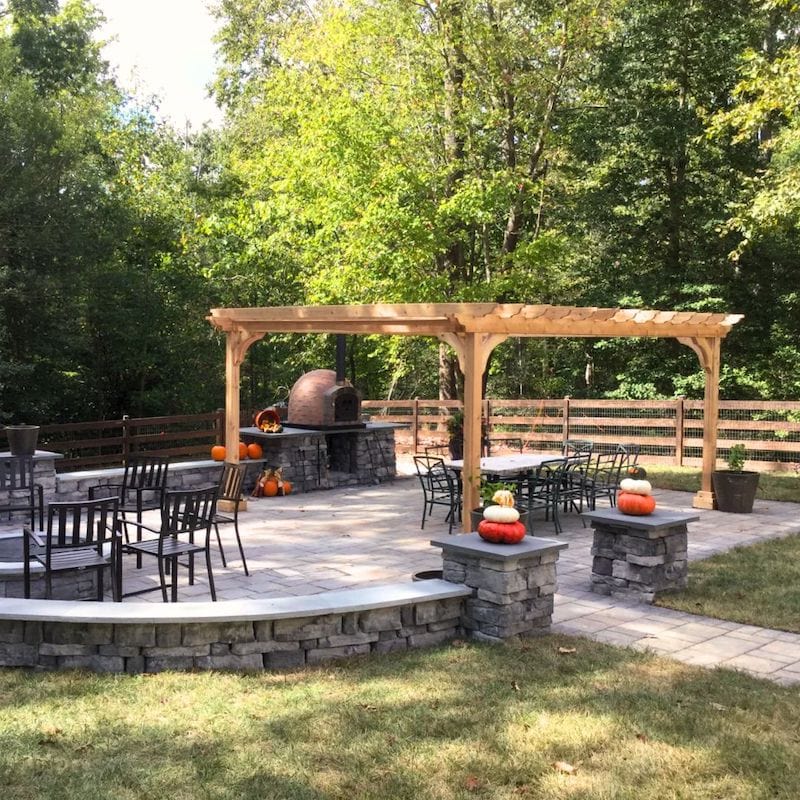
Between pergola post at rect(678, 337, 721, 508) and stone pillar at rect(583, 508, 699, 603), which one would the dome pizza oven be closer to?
pergola post at rect(678, 337, 721, 508)

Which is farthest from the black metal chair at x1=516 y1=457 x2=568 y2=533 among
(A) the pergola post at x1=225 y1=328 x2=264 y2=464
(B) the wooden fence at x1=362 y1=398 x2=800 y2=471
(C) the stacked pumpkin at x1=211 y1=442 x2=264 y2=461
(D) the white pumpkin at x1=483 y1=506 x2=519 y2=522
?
(B) the wooden fence at x1=362 y1=398 x2=800 y2=471

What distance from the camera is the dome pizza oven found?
12.5m

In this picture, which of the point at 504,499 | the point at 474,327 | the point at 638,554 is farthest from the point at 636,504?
the point at 474,327

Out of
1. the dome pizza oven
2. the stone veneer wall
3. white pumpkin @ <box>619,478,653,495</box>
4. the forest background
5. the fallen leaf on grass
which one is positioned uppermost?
the forest background

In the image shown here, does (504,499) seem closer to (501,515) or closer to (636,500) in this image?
(501,515)

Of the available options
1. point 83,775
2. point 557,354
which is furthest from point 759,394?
point 83,775

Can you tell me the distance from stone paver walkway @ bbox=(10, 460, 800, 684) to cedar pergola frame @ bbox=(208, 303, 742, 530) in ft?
3.16

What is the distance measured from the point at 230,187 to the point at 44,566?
16829 millimetres

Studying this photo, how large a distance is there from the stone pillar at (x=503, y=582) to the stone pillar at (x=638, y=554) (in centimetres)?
113

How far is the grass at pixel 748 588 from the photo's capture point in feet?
20.1

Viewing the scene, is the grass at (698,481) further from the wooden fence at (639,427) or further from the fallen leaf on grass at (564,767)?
the fallen leaf on grass at (564,767)

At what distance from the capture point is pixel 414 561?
7.77 metres

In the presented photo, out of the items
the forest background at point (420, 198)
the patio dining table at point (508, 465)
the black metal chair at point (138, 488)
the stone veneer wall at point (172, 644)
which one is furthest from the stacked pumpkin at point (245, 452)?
the stone veneer wall at point (172, 644)

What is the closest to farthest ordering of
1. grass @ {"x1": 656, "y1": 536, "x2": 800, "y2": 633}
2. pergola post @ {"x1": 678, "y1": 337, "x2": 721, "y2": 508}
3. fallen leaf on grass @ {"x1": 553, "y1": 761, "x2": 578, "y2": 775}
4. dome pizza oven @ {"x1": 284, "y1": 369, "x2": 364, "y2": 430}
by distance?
1. fallen leaf on grass @ {"x1": 553, "y1": 761, "x2": 578, "y2": 775}
2. grass @ {"x1": 656, "y1": 536, "x2": 800, "y2": 633}
3. pergola post @ {"x1": 678, "y1": 337, "x2": 721, "y2": 508}
4. dome pizza oven @ {"x1": 284, "y1": 369, "x2": 364, "y2": 430}
